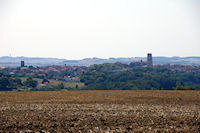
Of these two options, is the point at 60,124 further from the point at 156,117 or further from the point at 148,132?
the point at 156,117

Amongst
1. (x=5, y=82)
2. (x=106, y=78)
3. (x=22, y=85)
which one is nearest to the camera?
(x=5, y=82)

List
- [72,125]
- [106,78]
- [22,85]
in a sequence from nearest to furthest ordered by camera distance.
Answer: [72,125], [22,85], [106,78]

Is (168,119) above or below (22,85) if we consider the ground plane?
above

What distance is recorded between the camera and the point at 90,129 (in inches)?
674

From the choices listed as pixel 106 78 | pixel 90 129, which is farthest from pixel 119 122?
pixel 106 78

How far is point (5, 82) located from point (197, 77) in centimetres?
10981

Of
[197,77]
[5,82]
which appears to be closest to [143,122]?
[5,82]

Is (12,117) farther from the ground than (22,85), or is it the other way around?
(12,117)

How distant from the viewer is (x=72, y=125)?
18.4 metres

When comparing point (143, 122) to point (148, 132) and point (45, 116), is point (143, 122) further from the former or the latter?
point (45, 116)

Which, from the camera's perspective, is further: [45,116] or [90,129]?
[45,116]

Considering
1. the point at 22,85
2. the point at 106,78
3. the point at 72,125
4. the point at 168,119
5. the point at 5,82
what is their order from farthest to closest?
the point at 106,78 → the point at 22,85 → the point at 5,82 → the point at 168,119 → the point at 72,125

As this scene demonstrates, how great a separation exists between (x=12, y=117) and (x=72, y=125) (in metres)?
5.39

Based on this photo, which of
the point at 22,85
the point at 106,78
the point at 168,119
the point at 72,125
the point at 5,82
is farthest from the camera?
the point at 106,78
